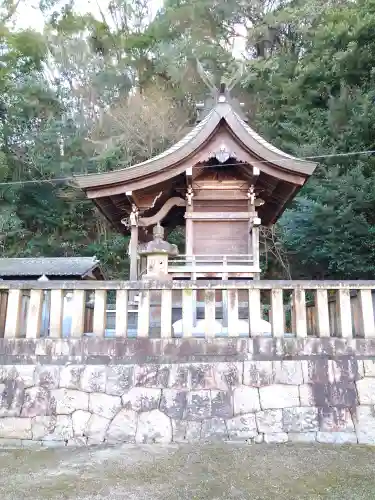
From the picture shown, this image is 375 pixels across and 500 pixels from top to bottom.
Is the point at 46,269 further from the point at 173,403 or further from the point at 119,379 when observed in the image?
the point at 173,403

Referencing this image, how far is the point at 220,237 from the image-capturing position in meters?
8.30

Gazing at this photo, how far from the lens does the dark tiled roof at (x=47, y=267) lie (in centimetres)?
867

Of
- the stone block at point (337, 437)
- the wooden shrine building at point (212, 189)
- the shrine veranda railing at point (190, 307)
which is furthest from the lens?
the wooden shrine building at point (212, 189)

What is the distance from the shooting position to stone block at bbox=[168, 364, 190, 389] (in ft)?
15.8

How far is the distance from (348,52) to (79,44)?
15.3 metres

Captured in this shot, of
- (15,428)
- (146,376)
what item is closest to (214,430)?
(146,376)

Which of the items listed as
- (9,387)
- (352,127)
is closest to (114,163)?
(352,127)

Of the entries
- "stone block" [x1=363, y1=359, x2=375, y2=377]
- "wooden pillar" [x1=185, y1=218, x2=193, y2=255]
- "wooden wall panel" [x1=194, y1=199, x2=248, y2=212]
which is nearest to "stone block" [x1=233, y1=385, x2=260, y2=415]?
"stone block" [x1=363, y1=359, x2=375, y2=377]

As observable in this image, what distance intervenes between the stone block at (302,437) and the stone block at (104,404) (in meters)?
2.01

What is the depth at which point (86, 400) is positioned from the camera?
189 inches

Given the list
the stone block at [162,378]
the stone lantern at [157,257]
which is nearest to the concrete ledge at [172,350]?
the stone block at [162,378]

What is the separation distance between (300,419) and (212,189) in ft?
16.1

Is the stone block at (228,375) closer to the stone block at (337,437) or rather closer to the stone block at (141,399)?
the stone block at (141,399)

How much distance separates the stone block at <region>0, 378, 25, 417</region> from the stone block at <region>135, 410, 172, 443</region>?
1428 millimetres
